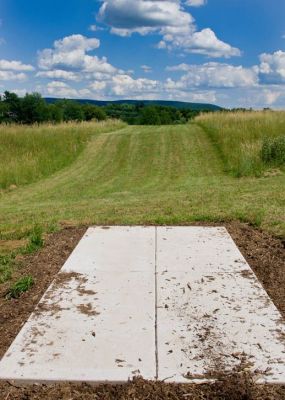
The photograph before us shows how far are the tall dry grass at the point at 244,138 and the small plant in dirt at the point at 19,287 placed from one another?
1009 centimetres

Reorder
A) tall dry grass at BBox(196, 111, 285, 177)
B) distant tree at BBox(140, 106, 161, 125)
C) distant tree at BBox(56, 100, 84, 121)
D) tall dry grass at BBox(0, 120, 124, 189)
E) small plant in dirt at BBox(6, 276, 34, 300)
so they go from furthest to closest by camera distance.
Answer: distant tree at BBox(56, 100, 84, 121), distant tree at BBox(140, 106, 161, 125), tall dry grass at BBox(0, 120, 124, 189), tall dry grass at BBox(196, 111, 285, 177), small plant in dirt at BBox(6, 276, 34, 300)

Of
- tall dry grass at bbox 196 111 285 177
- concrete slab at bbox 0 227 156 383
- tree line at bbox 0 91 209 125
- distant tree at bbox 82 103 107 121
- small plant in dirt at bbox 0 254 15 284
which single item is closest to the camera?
concrete slab at bbox 0 227 156 383

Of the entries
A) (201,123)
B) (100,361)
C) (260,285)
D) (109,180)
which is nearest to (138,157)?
(109,180)

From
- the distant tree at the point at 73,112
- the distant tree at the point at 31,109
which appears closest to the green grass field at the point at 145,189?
the distant tree at the point at 31,109

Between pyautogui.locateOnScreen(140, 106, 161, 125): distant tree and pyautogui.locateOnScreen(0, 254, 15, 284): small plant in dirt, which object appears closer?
pyautogui.locateOnScreen(0, 254, 15, 284): small plant in dirt

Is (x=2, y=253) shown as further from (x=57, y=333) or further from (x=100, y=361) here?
(x=100, y=361)

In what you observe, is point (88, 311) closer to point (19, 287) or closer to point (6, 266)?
point (19, 287)

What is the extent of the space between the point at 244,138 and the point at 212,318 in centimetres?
1438

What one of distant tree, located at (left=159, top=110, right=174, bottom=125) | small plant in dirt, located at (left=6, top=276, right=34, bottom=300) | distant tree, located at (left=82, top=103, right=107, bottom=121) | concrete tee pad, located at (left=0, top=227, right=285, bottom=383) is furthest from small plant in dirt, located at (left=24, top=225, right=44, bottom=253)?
distant tree, located at (left=82, top=103, right=107, bottom=121)

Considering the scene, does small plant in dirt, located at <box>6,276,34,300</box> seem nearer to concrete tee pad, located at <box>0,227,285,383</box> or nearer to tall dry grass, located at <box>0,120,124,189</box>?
concrete tee pad, located at <box>0,227,285,383</box>

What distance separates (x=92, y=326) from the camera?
10.1ft

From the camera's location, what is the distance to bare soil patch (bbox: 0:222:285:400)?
237 centimetres

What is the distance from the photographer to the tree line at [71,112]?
Answer: 59438mm

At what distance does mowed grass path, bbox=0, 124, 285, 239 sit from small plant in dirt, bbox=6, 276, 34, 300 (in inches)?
74.8
